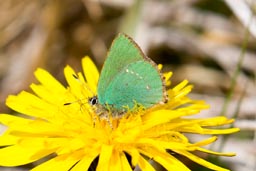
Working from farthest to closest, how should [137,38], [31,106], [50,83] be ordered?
1. [137,38]
2. [50,83]
3. [31,106]

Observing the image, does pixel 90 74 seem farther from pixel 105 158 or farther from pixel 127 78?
pixel 105 158

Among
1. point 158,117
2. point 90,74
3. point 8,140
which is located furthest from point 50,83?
point 158,117

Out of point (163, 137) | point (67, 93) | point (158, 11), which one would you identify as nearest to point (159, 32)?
point (158, 11)

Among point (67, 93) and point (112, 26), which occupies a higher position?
point (112, 26)

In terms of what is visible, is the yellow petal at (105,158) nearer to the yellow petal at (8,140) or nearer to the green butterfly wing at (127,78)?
the green butterfly wing at (127,78)

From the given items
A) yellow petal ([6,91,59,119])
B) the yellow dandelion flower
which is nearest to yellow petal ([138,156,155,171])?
the yellow dandelion flower

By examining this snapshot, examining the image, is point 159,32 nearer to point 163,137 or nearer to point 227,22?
point 227,22
